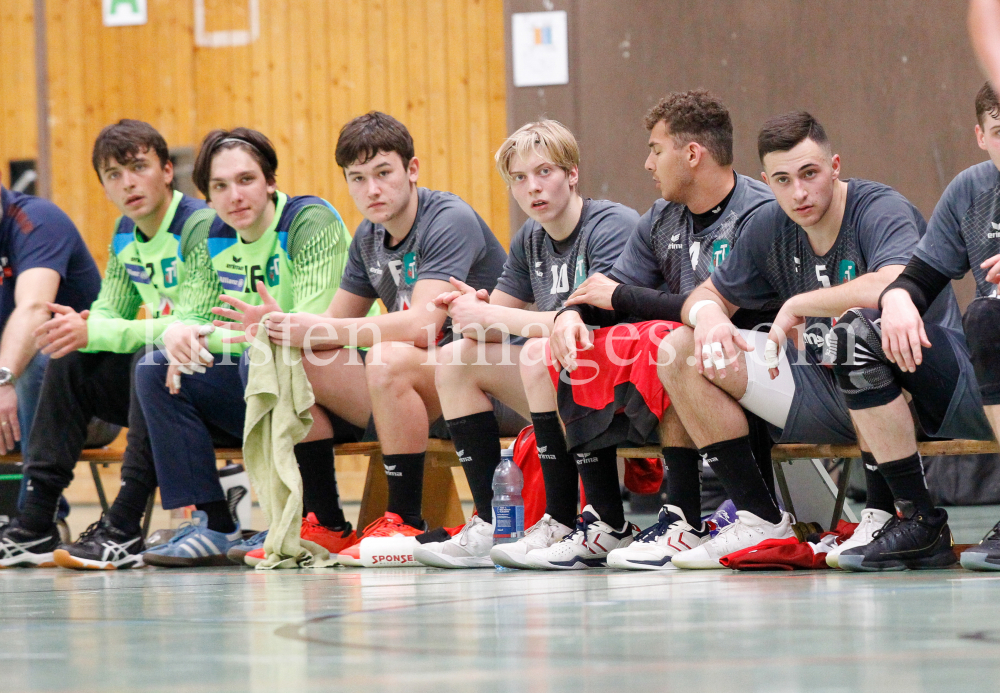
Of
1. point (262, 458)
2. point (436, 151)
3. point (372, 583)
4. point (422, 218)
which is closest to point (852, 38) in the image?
point (436, 151)

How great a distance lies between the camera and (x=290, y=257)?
384cm

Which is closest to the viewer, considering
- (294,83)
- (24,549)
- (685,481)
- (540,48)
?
(685,481)

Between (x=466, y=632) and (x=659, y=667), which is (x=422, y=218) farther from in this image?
(x=659, y=667)

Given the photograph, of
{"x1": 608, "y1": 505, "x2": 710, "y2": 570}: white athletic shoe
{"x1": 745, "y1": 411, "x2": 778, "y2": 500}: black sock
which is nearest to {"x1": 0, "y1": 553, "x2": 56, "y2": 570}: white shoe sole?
{"x1": 608, "y1": 505, "x2": 710, "y2": 570}: white athletic shoe

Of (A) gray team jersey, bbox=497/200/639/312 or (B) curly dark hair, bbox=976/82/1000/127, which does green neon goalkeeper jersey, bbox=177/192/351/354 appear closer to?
(A) gray team jersey, bbox=497/200/639/312

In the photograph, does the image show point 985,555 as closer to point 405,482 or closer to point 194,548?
point 405,482

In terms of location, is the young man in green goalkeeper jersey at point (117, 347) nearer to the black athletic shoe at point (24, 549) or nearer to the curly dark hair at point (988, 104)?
the black athletic shoe at point (24, 549)

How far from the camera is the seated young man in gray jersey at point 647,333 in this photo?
9.57 feet

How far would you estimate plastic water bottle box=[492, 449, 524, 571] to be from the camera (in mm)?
3205

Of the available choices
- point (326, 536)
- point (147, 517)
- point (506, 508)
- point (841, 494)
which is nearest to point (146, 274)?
point (147, 517)

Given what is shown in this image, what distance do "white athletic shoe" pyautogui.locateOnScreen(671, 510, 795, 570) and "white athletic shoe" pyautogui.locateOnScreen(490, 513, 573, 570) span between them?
1.29ft

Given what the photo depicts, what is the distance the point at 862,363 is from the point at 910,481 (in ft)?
0.92

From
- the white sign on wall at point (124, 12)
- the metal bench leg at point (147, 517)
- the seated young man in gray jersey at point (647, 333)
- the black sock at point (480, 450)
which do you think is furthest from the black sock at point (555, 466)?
the white sign on wall at point (124, 12)

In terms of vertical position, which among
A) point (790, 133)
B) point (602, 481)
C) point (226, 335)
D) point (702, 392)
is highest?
point (790, 133)
